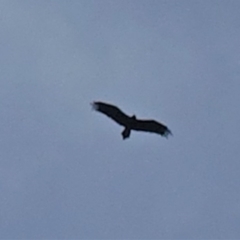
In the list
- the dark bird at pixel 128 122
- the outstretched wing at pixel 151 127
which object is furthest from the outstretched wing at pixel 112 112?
the outstretched wing at pixel 151 127

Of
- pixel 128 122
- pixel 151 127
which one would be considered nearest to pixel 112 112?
pixel 128 122

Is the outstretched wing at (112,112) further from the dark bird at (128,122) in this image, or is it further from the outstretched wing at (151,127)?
the outstretched wing at (151,127)

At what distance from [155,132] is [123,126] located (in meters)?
2.15

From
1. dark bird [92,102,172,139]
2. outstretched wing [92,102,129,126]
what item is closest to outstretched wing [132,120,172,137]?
dark bird [92,102,172,139]

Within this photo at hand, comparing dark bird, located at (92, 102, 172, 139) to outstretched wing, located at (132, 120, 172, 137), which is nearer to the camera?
dark bird, located at (92, 102, 172, 139)

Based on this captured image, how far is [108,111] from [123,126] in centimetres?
127

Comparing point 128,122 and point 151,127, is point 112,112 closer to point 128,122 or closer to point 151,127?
point 128,122

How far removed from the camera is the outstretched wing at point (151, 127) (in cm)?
4997

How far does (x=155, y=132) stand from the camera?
50.5 meters

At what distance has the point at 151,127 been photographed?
165 ft

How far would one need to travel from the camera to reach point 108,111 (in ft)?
162

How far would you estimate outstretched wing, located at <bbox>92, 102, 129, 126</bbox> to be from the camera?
4925cm

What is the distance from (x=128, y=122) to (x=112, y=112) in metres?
1.13

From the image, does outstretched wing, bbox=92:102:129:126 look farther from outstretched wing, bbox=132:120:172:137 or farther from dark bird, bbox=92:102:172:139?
outstretched wing, bbox=132:120:172:137
